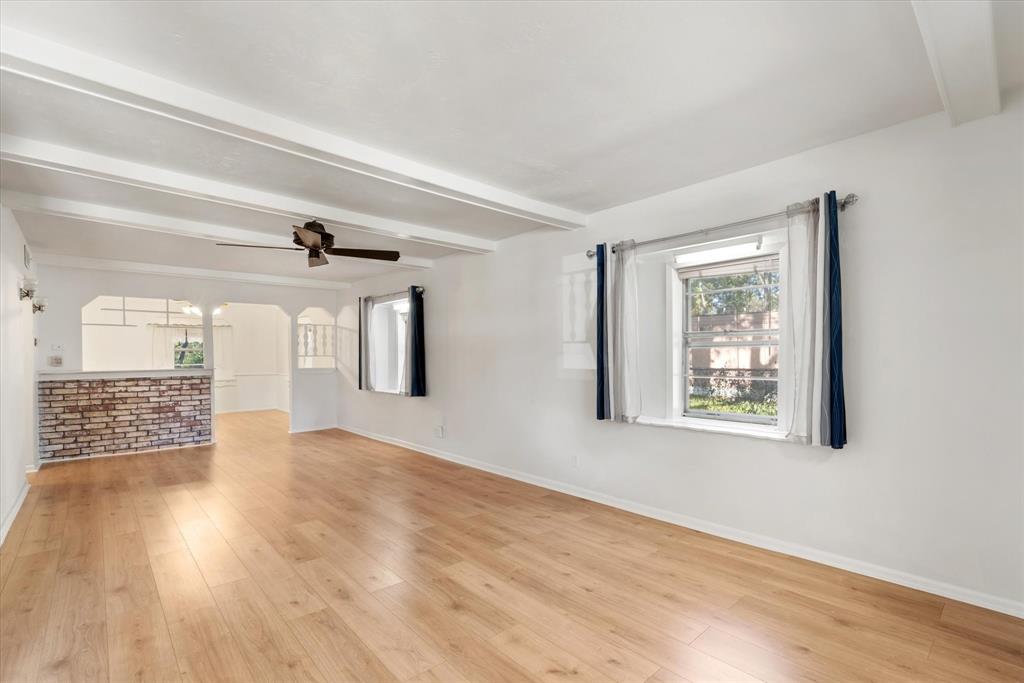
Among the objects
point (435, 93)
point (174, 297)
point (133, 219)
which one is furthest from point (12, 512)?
point (435, 93)

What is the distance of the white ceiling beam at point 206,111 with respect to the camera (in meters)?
1.83

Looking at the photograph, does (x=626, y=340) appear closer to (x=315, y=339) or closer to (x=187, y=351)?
(x=315, y=339)

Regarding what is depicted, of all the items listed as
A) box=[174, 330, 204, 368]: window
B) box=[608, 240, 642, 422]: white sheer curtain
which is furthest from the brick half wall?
box=[608, 240, 642, 422]: white sheer curtain

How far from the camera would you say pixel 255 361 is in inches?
414

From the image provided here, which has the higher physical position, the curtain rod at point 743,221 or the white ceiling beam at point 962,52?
the white ceiling beam at point 962,52

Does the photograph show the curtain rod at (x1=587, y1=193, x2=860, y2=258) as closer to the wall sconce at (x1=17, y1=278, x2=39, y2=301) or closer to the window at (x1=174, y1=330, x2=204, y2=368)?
the wall sconce at (x1=17, y1=278, x2=39, y2=301)

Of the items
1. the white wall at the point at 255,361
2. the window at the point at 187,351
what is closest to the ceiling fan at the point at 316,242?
the window at the point at 187,351

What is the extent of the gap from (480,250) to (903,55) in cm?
369

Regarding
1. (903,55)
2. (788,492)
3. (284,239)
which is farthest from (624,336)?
(284,239)

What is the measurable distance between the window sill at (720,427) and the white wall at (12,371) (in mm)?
4656

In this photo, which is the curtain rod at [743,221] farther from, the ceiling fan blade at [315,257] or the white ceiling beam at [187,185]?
the ceiling fan blade at [315,257]


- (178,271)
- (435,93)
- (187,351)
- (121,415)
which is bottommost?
(121,415)

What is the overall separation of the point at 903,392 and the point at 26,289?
683 centimetres

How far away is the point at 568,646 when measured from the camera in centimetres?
212
